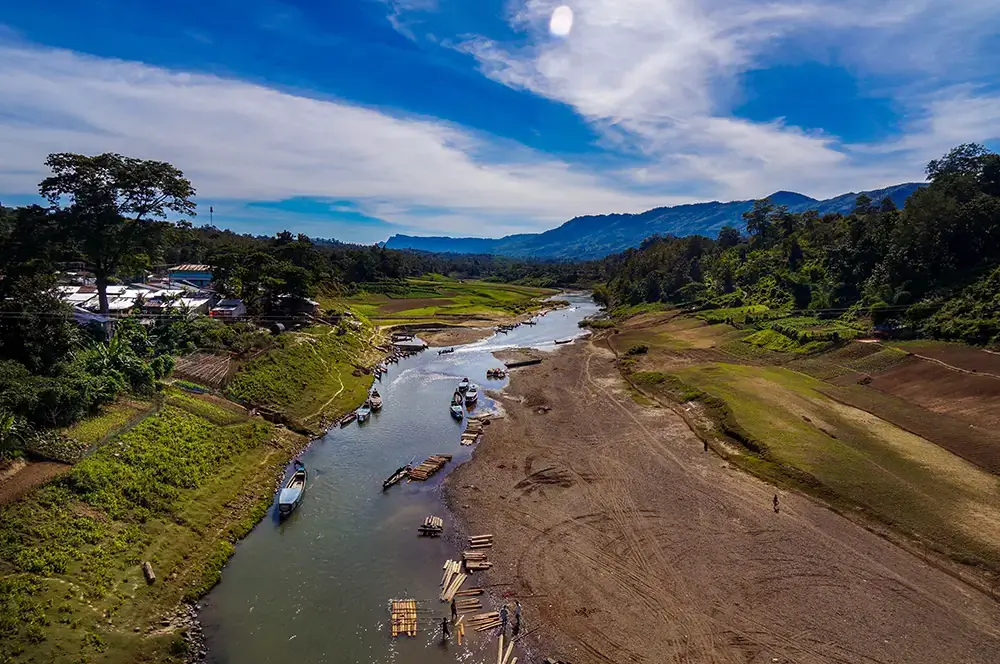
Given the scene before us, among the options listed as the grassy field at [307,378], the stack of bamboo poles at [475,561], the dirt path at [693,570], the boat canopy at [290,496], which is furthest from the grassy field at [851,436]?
the grassy field at [307,378]

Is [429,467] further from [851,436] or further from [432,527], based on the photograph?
[851,436]

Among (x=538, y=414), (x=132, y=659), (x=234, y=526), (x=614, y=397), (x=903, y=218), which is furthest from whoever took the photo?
(x=903, y=218)

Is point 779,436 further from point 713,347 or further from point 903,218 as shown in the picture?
point 903,218

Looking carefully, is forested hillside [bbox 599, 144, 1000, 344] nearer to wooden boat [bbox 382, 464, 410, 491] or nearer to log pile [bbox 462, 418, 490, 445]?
log pile [bbox 462, 418, 490, 445]

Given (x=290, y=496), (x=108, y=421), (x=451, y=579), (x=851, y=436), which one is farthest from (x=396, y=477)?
(x=851, y=436)

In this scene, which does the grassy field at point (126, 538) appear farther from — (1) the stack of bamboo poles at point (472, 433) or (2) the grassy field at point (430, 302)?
(2) the grassy field at point (430, 302)

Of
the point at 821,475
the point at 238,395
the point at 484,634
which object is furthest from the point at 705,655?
the point at 238,395

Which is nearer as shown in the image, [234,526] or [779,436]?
[234,526]
